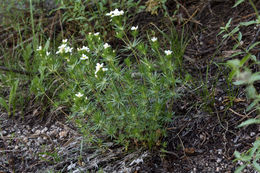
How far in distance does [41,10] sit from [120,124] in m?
2.56

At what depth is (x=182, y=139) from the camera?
2.70m

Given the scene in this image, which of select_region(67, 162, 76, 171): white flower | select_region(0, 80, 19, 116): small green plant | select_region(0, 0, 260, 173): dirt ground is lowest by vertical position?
select_region(67, 162, 76, 171): white flower

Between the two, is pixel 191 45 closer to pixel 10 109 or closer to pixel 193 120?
pixel 193 120

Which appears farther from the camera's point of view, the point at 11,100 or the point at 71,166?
the point at 11,100

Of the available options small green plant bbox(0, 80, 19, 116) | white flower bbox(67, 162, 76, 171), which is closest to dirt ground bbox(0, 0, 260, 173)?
white flower bbox(67, 162, 76, 171)

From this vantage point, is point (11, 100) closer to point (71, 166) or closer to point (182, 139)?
point (71, 166)

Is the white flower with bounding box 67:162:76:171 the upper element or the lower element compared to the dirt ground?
lower

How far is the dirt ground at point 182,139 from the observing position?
2533 mm

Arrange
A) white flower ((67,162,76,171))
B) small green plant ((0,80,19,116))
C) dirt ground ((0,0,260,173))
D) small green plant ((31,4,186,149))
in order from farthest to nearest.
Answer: small green plant ((0,80,19,116))
white flower ((67,162,76,171))
dirt ground ((0,0,260,173))
small green plant ((31,4,186,149))

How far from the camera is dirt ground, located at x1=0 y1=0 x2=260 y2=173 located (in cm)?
253

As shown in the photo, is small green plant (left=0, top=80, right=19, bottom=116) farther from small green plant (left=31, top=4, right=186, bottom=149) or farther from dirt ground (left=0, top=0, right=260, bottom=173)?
small green plant (left=31, top=4, right=186, bottom=149)

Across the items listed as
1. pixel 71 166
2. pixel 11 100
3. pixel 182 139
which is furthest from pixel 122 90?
pixel 11 100

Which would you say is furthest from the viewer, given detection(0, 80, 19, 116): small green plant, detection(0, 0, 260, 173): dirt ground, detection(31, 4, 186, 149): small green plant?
detection(0, 80, 19, 116): small green plant

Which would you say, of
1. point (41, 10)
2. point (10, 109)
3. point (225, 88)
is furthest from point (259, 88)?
point (41, 10)
